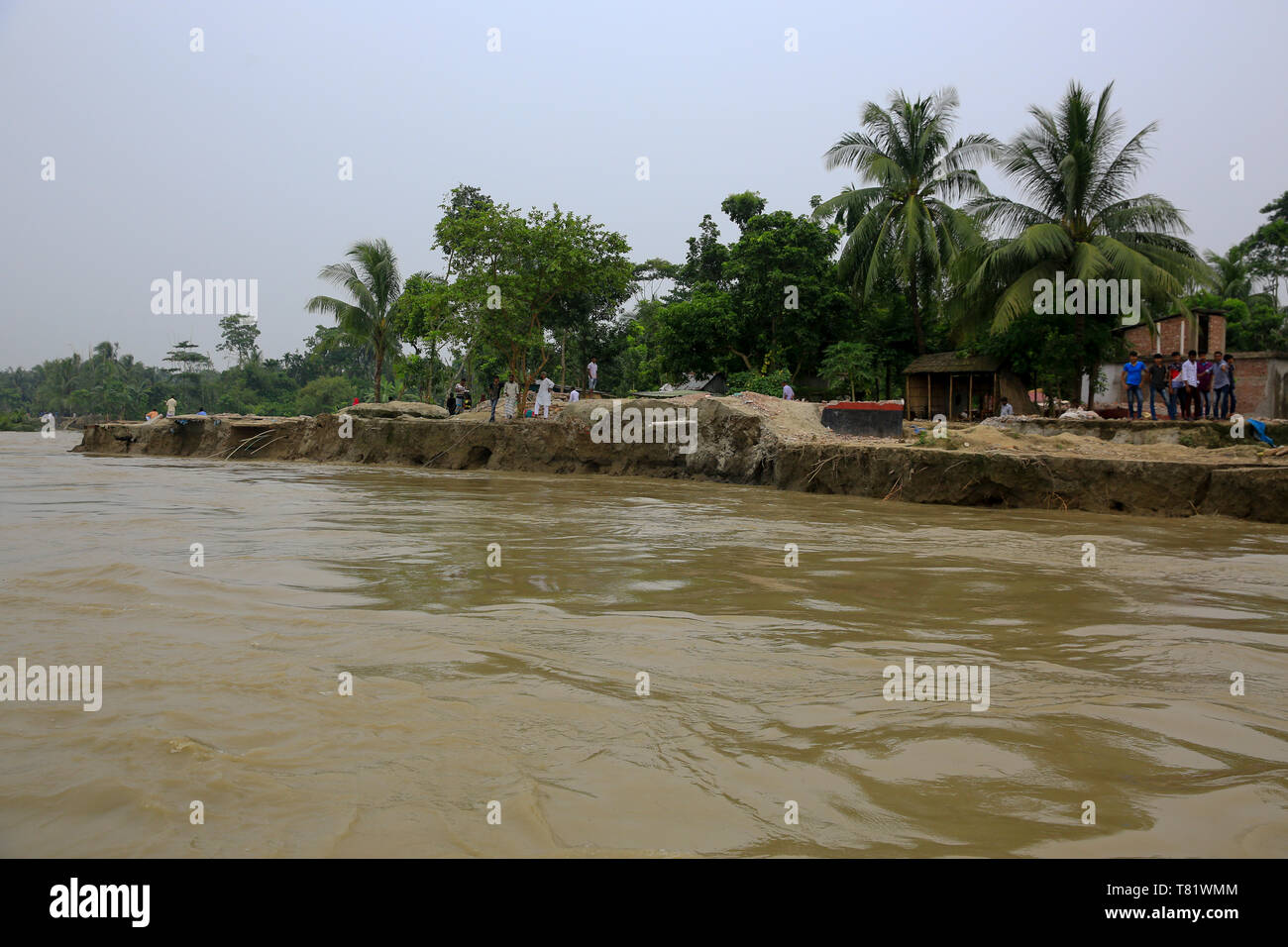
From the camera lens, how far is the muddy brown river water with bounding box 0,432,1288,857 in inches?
89.9

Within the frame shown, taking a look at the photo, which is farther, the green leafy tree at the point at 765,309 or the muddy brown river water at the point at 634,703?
the green leafy tree at the point at 765,309

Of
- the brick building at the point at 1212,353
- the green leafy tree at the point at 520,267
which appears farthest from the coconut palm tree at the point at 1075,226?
the green leafy tree at the point at 520,267

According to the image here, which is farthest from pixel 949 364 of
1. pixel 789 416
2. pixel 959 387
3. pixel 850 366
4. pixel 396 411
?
pixel 396 411

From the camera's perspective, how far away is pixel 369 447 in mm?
22859

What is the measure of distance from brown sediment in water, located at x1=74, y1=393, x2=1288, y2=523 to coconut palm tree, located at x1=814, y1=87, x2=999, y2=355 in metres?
9.32

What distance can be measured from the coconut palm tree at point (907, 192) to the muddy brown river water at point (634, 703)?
18.7m

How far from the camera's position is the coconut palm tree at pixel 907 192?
24.2m

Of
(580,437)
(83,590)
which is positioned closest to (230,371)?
(580,437)

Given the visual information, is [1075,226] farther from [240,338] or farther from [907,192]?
[240,338]

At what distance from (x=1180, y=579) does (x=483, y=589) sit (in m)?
5.12

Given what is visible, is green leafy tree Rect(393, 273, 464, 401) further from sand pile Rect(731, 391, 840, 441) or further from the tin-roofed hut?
the tin-roofed hut

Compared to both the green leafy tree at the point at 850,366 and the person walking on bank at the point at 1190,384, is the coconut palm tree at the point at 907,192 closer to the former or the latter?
the green leafy tree at the point at 850,366
